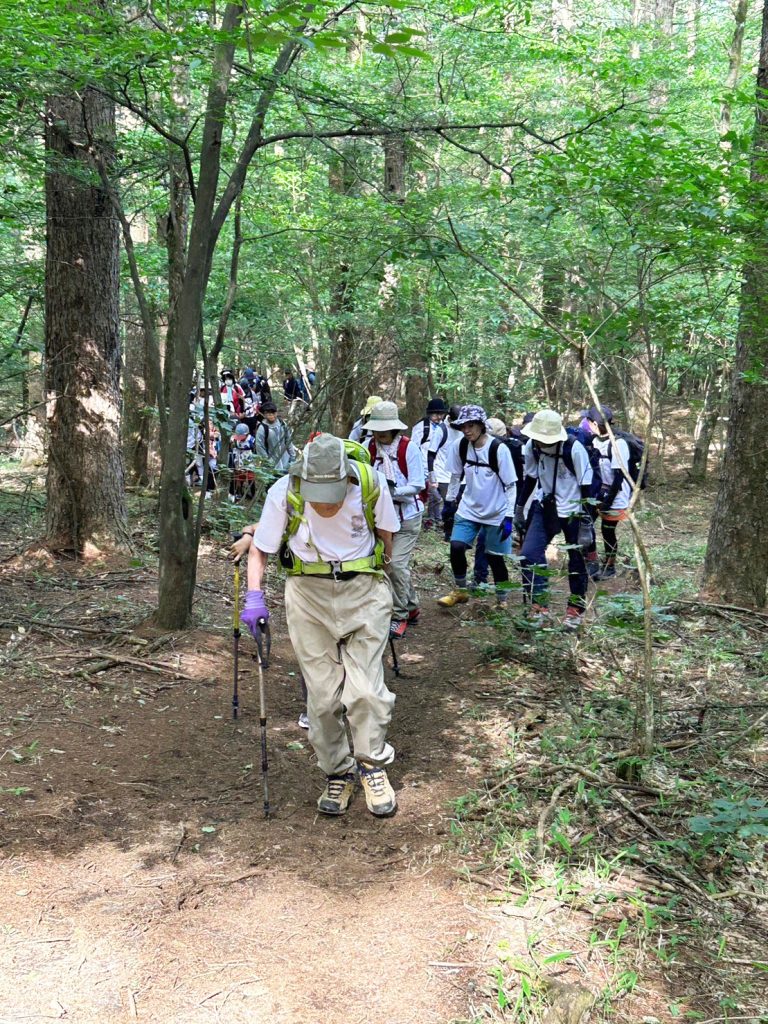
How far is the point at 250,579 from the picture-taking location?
171 inches

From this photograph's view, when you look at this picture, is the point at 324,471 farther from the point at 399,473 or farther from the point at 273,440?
the point at 273,440

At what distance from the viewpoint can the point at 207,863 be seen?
393 centimetres

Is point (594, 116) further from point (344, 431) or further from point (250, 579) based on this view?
point (344, 431)

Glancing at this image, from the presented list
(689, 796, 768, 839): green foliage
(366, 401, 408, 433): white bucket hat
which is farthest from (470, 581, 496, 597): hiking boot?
(689, 796, 768, 839): green foliage

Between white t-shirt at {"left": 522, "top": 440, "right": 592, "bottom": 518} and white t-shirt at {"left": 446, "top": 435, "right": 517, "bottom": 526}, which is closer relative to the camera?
white t-shirt at {"left": 522, "top": 440, "right": 592, "bottom": 518}

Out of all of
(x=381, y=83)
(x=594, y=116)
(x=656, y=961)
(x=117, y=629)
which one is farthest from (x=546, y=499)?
(x=381, y=83)

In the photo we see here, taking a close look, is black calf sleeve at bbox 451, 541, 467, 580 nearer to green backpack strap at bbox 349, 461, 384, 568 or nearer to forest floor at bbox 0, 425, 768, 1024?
forest floor at bbox 0, 425, 768, 1024

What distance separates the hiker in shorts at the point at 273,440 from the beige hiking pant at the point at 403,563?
3084mm

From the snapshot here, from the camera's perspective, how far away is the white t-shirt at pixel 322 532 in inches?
171

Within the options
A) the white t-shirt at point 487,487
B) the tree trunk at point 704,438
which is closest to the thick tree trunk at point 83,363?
the white t-shirt at point 487,487

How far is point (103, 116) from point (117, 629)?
4741 mm

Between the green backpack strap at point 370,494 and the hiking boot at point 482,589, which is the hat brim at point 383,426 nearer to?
the hiking boot at point 482,589

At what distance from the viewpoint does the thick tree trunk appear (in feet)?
26.1

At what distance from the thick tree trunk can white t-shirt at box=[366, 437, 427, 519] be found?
2963 mm
